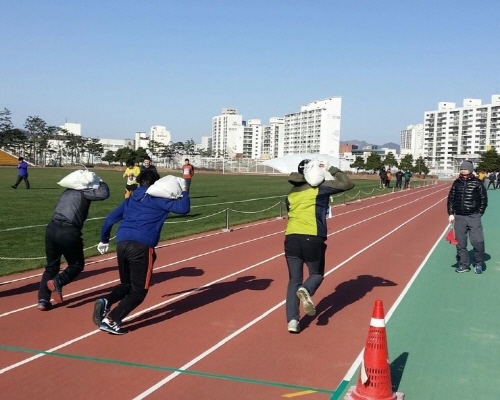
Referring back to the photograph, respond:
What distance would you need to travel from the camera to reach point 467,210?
10539mm

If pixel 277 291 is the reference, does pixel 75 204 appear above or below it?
above

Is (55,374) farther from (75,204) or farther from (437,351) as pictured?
(437,351)

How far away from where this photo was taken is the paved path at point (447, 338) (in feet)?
16.7

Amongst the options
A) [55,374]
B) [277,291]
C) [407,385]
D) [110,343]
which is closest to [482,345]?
[407,385]

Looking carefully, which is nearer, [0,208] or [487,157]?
[0,208]

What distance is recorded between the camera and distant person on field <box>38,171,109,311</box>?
717cm

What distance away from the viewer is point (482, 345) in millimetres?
6312

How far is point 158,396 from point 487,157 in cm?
10468

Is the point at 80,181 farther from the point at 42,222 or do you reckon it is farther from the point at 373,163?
the point at 373,163

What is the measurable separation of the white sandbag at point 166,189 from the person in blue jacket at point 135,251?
0.05 m

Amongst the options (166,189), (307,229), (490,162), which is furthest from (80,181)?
(490,162)

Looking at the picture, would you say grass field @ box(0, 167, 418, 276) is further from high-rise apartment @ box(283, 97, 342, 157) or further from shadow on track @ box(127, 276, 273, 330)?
high-rise apartment @ box(283, 97, 342, 157)

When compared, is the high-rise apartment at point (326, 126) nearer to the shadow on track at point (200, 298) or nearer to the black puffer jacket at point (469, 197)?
the black puffer jacket at point (469, 197)

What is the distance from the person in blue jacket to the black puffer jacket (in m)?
5.97
